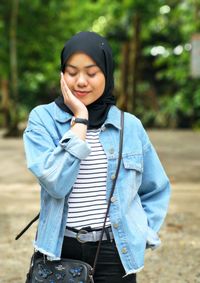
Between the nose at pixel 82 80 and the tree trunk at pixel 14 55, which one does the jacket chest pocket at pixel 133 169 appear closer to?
the nose at pixel 82 80

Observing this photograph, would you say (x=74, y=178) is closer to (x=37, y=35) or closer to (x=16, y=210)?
(x=16, y=210)

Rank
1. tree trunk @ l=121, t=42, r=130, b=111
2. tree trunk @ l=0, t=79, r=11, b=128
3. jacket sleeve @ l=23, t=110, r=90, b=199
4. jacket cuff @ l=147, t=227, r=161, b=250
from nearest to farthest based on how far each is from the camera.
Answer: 1. jacket sleeve @ l=23, t=110, r=90, b=199
2. jacket cuff @ l=147, t=227, r=161, b=250
3. tree trunk @ l=121, t=42, r=130, b=111
4. tree trunk @ l=0, t=79, r=11, b=128

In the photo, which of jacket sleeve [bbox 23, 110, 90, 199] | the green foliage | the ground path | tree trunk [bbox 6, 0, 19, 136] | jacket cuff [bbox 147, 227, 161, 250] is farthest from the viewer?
tree trunk [bbox 6, 0, 19, 136]

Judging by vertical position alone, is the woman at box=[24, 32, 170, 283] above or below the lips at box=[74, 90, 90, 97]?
below

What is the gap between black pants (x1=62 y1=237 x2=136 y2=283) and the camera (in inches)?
83.4

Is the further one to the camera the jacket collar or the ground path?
the ground path

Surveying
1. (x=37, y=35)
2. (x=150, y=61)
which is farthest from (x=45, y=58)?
(x=150, y=61)

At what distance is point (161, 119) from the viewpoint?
2409 cm

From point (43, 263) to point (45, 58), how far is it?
63.5ft

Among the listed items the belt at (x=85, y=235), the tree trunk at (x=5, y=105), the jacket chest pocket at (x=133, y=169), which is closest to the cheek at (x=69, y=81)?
the jacket chest pocket at (x=133, y=169)

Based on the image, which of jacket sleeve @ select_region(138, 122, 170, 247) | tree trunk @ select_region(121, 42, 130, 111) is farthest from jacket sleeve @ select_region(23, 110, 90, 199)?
tree trunk @ select_region(121, 42, 130, 111)

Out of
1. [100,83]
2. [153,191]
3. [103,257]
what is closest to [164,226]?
[153,191]

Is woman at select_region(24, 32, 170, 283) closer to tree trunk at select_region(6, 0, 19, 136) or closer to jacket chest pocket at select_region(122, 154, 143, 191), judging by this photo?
jacket chest pocket at select_region(122, 154, 143, 191)

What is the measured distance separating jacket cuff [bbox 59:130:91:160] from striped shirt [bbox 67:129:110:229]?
134 millimetres
